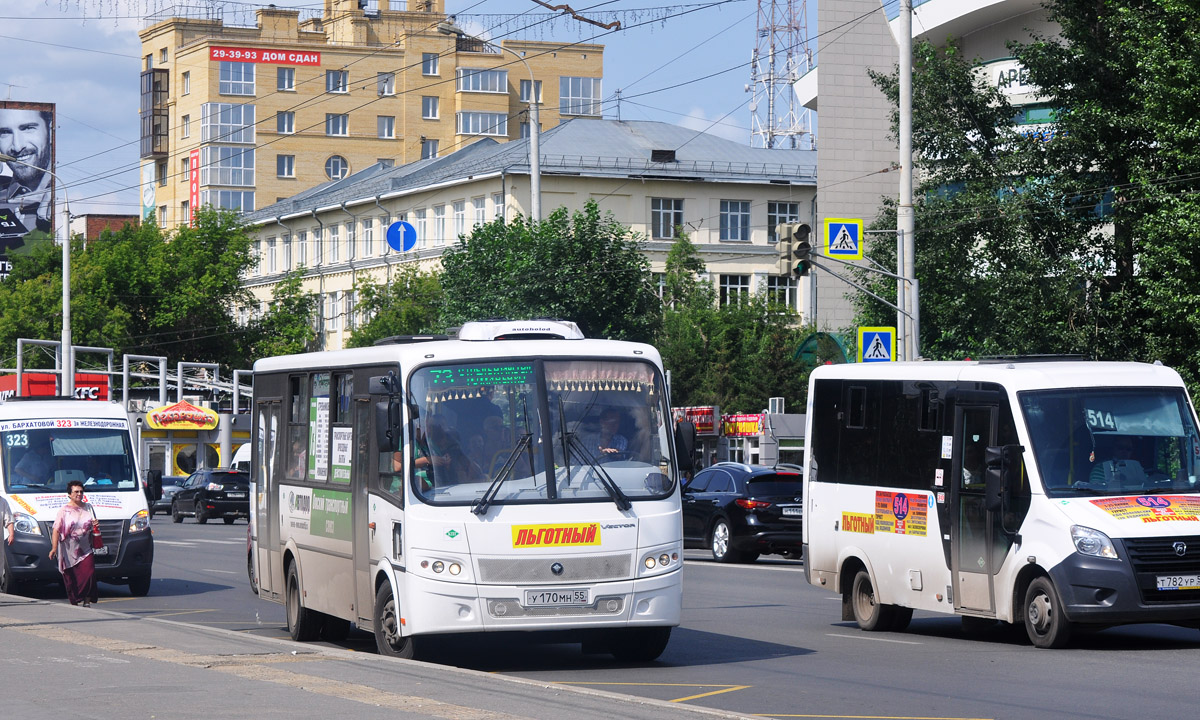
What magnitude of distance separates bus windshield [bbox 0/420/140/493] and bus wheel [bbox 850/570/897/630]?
10498 millimetres

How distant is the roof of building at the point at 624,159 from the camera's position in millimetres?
78250

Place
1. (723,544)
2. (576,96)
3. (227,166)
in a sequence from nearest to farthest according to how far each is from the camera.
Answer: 1. (723,544)
2. (227,166)
3. (576,96)

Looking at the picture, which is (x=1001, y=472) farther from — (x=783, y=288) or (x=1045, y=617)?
(x=783, y=288)

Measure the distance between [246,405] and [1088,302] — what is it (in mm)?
56583

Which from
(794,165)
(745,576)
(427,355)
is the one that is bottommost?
(745,576)

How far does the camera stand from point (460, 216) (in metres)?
80.1

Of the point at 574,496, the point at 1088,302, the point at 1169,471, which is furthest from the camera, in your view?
the point at 1088,302

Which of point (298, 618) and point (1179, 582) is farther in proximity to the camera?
point (298, 618)

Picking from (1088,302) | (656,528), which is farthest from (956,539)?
(1088,302)

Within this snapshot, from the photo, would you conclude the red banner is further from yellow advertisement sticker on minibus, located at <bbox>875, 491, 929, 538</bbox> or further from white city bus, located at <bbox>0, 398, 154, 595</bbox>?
yellow advertisement sticker on minibus, located at <bbox>875, 491, 929, 538</bbox>

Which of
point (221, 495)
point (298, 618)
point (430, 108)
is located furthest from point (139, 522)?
point (430, 108)

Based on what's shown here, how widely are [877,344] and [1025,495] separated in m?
14.3

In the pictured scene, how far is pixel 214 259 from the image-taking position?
82750 millimetres

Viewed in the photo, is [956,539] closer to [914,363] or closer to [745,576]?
[914,363]
